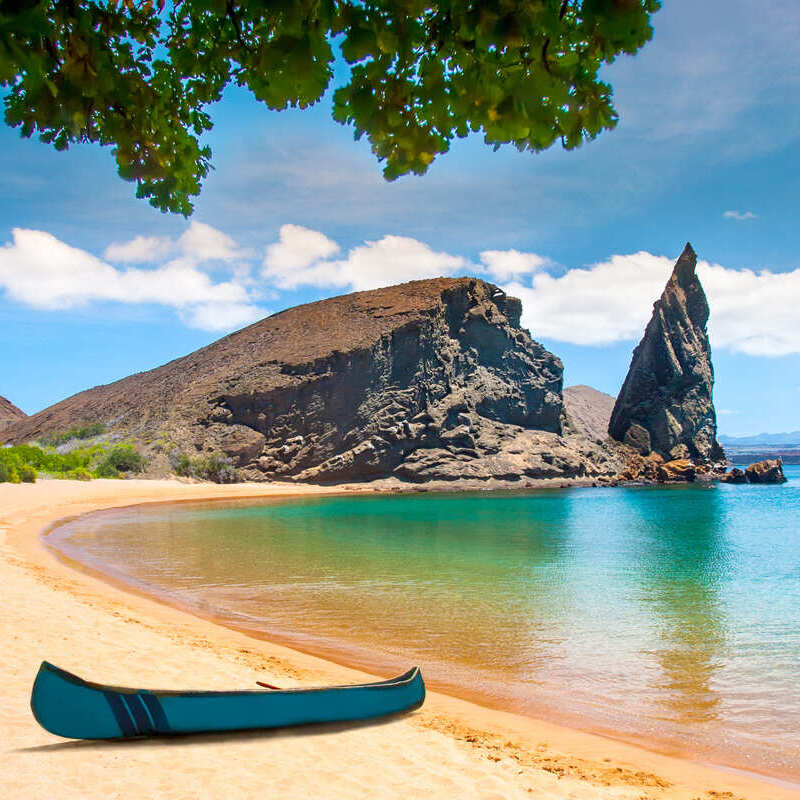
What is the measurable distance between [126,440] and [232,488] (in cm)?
1908

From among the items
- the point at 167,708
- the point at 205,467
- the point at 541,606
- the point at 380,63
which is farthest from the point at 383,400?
the point at 380,63

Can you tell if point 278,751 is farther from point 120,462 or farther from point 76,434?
point 76,434

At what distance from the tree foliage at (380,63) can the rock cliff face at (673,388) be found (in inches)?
3662

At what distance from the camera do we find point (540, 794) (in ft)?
15.5

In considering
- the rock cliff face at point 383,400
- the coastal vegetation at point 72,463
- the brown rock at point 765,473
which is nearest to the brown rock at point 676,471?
the rock cliff face at point 383,400

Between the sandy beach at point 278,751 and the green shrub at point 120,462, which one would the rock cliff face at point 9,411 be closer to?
the green shrub at point 120,462

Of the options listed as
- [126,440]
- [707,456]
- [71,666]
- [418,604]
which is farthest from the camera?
Result: [707,456]

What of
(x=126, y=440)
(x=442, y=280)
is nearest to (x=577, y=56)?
(x=126, y=440)

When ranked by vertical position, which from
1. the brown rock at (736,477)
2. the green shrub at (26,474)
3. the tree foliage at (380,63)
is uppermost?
the tree foliage at (380,63)

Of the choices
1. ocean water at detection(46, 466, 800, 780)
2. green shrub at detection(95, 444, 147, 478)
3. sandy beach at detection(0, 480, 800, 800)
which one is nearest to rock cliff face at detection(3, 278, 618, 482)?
green shrub at detection(95, 444, 147, 478)

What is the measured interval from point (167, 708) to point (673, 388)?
314 feet

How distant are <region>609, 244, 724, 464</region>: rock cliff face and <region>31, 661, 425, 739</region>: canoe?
9033cm

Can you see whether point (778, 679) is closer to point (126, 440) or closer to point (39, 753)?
point (39, 753)

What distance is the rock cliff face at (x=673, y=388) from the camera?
89688 millimetres
